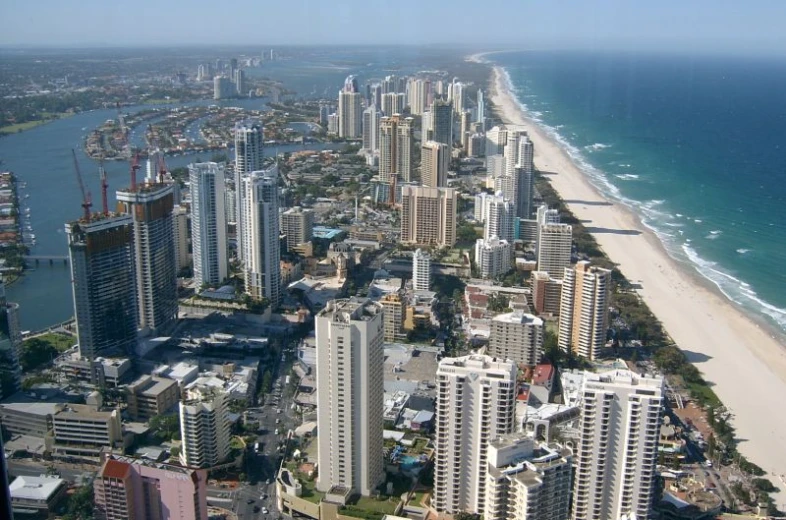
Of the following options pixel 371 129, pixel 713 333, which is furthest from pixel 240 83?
pixel 713 333

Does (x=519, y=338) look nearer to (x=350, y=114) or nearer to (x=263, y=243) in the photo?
(x=263, y=243)

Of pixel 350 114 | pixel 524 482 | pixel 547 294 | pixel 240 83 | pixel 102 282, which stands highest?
pixel 240 83

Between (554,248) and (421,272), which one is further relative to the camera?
(554,248)

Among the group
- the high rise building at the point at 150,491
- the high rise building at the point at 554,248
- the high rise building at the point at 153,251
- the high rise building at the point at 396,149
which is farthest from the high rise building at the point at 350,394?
the high rise building at the point at 396,149

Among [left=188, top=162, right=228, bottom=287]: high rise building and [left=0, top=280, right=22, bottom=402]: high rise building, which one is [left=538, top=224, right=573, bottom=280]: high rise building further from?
[left=0, top=280, right=22, bottom=402]: high rise building

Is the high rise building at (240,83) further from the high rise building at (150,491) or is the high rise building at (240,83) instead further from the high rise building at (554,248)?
the high rise building at (150,491)
